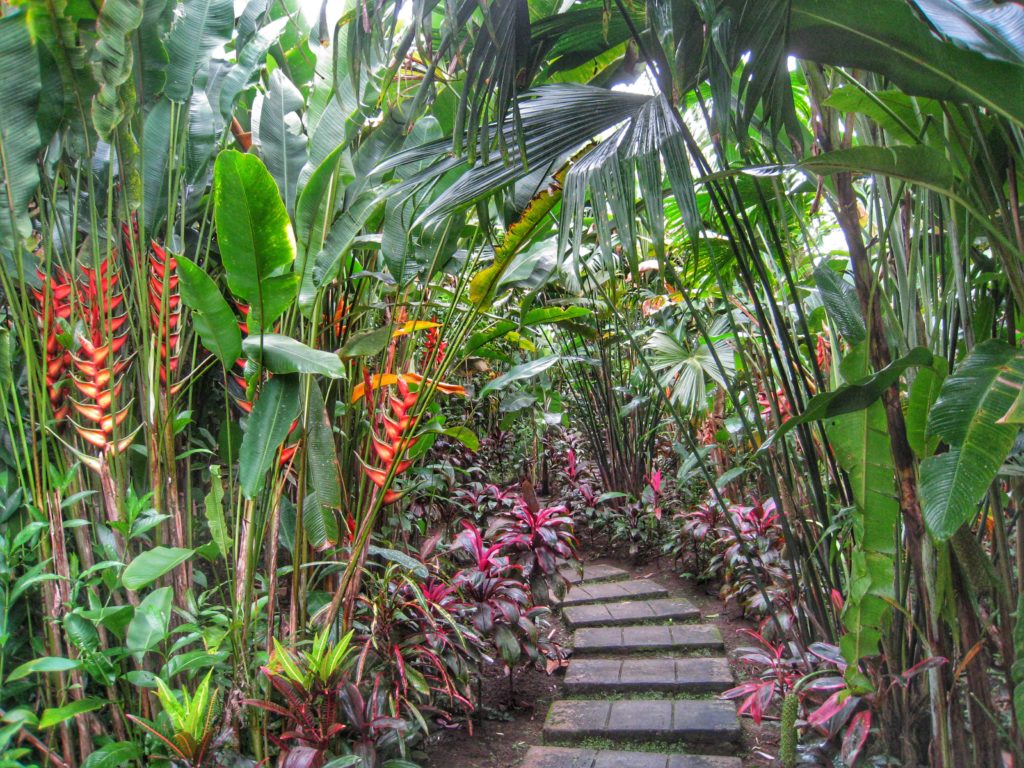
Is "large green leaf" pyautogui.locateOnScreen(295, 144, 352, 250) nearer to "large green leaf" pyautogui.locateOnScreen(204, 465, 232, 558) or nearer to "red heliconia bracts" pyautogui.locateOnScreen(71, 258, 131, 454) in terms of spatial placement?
"red heliconia bracts" pyautogui.locateOnScreen(71, 258, 131, 454)

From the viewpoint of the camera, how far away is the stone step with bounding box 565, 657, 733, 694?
269 cm

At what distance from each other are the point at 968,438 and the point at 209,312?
1661 millimetres

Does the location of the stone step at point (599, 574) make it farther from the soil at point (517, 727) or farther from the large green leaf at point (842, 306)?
the large green leaf at point (842, 306)

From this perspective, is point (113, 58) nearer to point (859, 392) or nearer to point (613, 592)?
point (859, 392)

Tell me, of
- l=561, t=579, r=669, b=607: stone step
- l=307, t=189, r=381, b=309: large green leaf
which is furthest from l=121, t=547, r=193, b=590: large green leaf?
l=561, t=579, r=669, b=607: stone step

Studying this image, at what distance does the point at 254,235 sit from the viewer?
1.75 metres

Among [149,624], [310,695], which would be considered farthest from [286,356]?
[310,695]

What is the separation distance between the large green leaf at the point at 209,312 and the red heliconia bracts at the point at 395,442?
0.48 metres

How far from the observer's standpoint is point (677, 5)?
124cm

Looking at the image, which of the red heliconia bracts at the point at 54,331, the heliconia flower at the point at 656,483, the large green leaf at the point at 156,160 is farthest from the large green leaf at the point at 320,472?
the heliconia flower at the point at 656,483

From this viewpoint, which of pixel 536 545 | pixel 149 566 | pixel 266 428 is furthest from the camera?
pixel 536 545

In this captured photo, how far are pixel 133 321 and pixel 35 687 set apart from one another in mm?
1117

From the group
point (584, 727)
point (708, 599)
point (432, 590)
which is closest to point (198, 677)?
point (432, 590)

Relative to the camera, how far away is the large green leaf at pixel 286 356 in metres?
1.73
